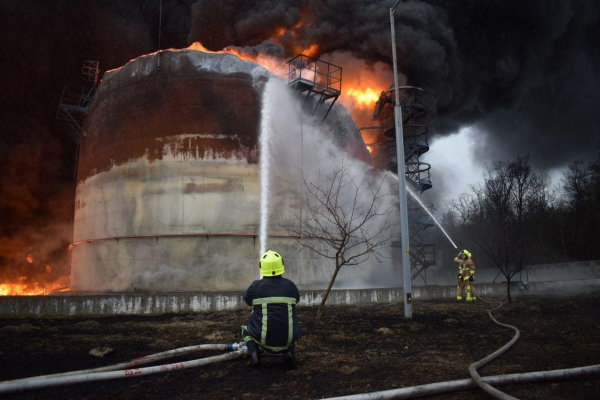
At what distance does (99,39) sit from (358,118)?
57.1 feet

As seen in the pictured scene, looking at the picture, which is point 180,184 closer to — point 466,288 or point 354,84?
point 466,288

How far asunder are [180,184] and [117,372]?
464 inches

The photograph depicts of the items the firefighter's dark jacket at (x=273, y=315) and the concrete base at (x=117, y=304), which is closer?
the firefighter's dark jacket at (x=273, y=315)

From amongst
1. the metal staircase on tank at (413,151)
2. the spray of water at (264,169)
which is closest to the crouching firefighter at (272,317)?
the spray of water at (264,169)

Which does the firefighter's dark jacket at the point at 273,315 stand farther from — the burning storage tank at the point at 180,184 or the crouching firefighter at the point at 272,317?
the burning storage tank at the point at 180,184

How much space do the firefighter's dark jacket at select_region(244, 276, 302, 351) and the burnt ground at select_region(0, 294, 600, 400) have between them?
16.0 inches

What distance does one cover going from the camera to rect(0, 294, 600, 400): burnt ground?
4.47m

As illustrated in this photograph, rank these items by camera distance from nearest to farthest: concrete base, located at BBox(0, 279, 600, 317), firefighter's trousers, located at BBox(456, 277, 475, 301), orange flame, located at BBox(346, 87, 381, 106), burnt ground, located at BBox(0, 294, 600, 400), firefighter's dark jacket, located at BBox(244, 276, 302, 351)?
burnt ground, located at BBox(0, 294, 600, 400), firefighter's dark jacket, located at BBox(244, 276, 302, 351), concrete base, located at BBox(0, 279, 600, 317), firefighter's trousers, located at BBox(456, 277, 475, 301), orange flame, located at BBox(346, 87, 381, 106)

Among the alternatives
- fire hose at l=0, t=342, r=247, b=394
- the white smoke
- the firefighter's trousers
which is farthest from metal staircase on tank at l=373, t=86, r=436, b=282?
fire hose at l=0, t=342, r=247, b=394

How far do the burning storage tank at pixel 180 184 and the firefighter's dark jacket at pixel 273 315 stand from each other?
35.1 feet

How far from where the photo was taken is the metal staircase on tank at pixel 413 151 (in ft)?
74.8

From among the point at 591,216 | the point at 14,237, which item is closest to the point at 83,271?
the point at 14,237

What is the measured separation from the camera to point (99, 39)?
27969 millimetres

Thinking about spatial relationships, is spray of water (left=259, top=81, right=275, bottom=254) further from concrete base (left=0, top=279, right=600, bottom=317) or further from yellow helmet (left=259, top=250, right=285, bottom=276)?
yellow helmet (left=259, top=250, right=285, bottom=276)
